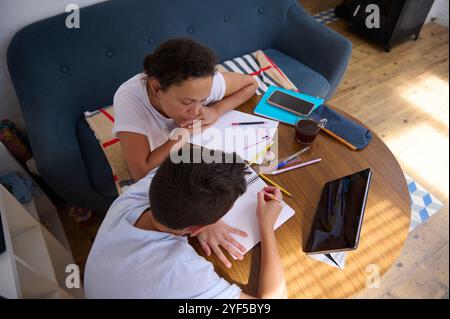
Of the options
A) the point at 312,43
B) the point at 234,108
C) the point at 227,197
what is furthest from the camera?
the point at 312,43

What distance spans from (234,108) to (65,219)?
4.08ft

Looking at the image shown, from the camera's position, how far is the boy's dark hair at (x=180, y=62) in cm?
92

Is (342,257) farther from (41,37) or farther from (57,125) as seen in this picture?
(41,37)

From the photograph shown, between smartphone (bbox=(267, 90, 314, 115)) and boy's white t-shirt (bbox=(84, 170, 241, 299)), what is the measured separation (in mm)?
740

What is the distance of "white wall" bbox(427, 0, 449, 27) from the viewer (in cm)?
307

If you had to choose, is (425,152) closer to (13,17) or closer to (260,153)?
(260,153)

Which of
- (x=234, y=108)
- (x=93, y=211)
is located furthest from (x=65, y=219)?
(x=234, y=108)

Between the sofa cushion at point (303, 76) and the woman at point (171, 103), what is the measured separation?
25.5 inches

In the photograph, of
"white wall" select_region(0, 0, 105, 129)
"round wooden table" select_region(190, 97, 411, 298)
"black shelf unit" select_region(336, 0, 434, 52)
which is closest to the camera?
"round wooden table" select_region(190, 97, 411, 298)

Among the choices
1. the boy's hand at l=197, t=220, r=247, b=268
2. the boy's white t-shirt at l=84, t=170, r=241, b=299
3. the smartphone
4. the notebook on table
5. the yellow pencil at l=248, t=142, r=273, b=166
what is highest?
the smartphone

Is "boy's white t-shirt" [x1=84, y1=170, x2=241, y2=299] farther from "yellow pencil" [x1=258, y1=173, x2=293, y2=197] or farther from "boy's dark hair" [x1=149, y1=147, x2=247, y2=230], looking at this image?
"yellow pencil" [x1=258, y1=173, x2=293, y2=197]

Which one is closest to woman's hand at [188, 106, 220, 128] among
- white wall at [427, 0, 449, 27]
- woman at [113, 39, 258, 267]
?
woman at [113, 39, 258, 267]

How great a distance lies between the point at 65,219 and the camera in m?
1.70

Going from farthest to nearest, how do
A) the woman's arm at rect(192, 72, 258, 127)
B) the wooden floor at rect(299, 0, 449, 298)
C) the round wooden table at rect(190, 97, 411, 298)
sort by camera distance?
the wooden floor at rect(299, 0, 449, 298), the woman's arm at rect(192, 72, 258, 127), the round wooden table at rect(190, 97, 411, 298)
